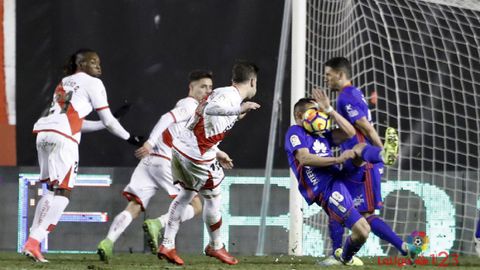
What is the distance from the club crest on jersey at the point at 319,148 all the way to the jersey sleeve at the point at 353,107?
1.21ft

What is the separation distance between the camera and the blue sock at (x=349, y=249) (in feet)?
30.6

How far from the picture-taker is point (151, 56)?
42.2 ft

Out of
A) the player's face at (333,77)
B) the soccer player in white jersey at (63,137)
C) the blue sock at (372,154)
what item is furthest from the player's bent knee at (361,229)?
the soccer player in white jersey at (63,137)

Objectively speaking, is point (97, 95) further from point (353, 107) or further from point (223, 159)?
point (353, 107)

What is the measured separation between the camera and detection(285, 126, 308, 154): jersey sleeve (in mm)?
9522

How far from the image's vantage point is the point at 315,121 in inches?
376

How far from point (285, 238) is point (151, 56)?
2188 millimetres

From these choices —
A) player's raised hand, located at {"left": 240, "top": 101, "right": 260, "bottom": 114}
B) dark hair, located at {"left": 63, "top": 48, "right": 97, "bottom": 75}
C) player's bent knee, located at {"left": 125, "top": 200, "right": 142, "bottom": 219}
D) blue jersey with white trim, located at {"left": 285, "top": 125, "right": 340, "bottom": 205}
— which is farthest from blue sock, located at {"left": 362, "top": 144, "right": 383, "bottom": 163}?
player's bent knee, located at {"left": 125, "top": 200, "right": 142, "bottom": 219}

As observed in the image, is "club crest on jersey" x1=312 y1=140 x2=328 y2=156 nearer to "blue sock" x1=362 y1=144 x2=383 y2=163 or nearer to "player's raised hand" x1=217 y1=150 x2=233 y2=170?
"blue sock" x1=362 y1=144 x2=383 y2=163

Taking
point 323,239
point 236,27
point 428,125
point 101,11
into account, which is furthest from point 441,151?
point 101,11

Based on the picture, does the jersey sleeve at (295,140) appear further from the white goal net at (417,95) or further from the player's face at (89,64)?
the white goal net at (417,95)

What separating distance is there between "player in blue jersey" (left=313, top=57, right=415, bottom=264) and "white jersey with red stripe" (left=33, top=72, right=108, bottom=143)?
1693mm

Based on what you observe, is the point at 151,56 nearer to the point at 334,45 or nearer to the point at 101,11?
the point at 101,11

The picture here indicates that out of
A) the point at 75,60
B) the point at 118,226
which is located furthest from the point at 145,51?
the point at 75,60
